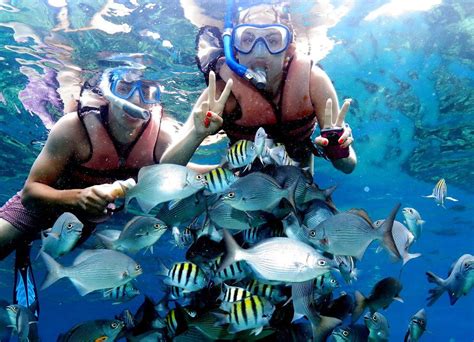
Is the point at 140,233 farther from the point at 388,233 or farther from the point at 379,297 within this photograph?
the point at 379,297

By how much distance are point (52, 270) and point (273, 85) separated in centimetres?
396

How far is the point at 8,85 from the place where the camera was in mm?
11797

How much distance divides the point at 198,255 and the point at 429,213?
23148mm

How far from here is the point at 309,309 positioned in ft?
12.8

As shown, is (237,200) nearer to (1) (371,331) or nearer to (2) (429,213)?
(1) (371,331)

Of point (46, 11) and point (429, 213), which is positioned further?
point (429, 213)

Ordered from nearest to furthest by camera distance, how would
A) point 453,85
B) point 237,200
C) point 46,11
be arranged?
point 237,200 < point 46,11 < point 453,85

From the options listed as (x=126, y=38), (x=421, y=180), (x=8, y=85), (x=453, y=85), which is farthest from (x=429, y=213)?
(x=8, y=85)

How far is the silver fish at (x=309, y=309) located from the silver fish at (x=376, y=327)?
4.11 ft

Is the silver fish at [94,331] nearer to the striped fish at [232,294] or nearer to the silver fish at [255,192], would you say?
the striped fish at [232,294]

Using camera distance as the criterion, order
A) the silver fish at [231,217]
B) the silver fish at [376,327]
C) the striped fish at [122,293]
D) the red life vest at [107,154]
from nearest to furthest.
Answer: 1. the silver fish at [231,217]
2. the silver fish at [376,327]
3. the striped fish at [122,293]
4. the red life vest at [107,154]

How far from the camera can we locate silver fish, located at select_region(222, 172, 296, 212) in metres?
4.20

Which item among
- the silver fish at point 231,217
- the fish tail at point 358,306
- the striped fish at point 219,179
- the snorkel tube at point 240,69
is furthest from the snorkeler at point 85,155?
the fish tail at point 358,306

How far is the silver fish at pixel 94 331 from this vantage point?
469 cm
